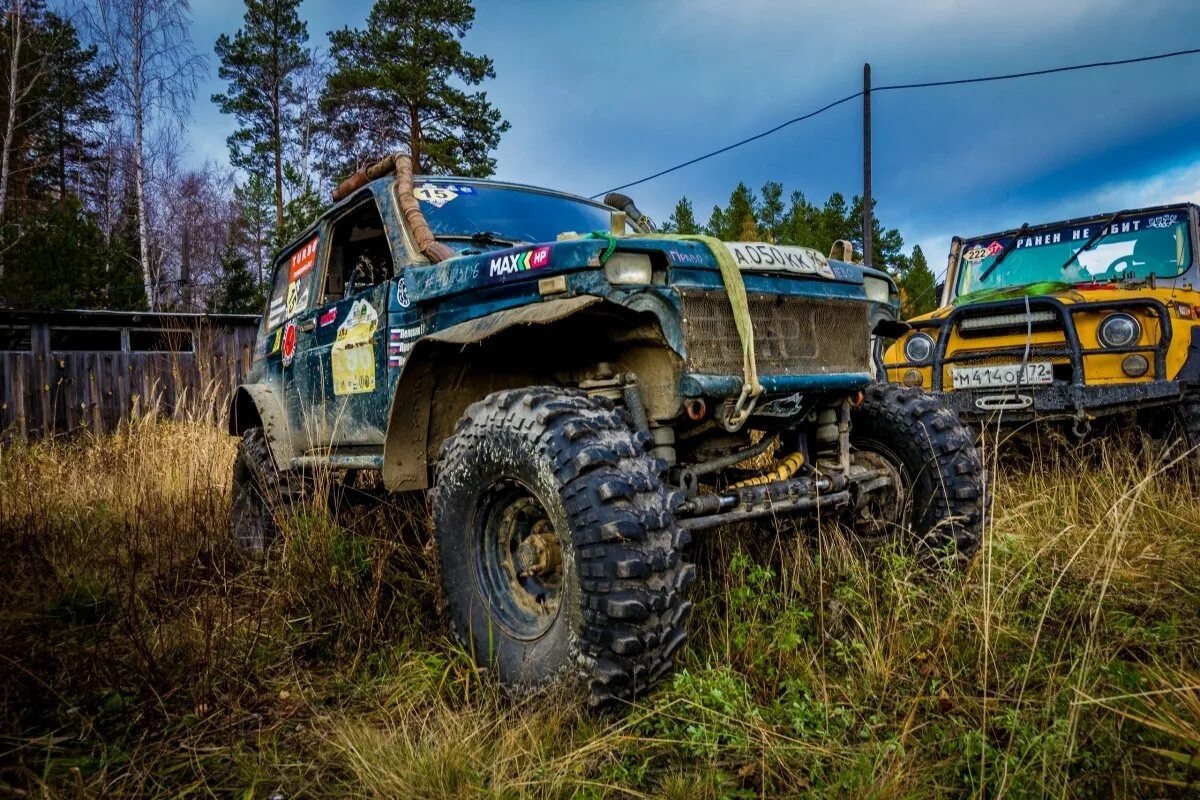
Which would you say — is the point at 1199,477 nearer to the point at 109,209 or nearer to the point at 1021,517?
the point at 1021,517

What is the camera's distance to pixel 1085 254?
21.7 feet

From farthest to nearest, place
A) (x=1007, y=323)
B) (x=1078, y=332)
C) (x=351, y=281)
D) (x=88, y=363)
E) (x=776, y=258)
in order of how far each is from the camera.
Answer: (x=88, y=363) < (x=1007, y=323) < (x=1078, y=332) < (x=351, y=281) < (x=776, y=258)

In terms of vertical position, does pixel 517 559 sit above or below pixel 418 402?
below

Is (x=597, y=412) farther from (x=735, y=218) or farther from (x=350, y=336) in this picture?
(x=735, y=218)

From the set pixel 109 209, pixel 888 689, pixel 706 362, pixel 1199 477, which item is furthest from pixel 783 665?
pixel 109 209

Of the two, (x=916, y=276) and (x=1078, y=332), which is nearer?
(x=1078, y=332)

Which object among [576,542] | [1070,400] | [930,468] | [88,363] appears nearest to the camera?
[576,542]

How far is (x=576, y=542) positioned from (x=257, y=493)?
10.7 feet

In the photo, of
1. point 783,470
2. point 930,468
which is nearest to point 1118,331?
point 930,468

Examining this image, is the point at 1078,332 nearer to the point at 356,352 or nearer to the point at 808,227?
the point at 356,352

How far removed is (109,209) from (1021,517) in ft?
94.8

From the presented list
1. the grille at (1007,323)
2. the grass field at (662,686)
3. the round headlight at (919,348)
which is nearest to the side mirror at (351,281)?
the grass field at (662,686)

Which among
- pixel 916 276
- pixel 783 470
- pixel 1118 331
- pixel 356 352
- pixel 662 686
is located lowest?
pixel 662 686

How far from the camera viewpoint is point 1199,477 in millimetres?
4676
